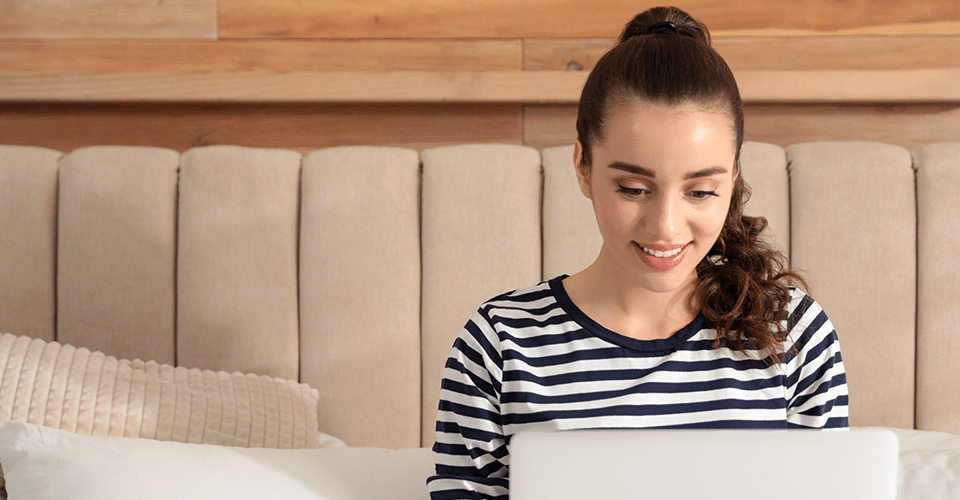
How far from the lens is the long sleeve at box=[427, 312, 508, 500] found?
83 centimetres

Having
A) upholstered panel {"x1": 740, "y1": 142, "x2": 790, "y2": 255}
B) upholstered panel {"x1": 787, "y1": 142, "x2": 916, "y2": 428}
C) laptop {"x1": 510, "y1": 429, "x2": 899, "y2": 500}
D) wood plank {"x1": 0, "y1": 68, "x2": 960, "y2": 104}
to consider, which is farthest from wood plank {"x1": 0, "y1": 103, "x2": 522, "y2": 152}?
laptop {"x1": 510, "y1": 429, "x2": 899, "y2": 500}

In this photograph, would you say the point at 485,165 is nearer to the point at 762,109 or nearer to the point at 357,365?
the point at 357,365

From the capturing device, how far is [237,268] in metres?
1.29

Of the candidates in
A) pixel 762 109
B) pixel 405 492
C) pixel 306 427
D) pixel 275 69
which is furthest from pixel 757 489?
pixel 275 69

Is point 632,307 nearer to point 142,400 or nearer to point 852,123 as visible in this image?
point 142,400

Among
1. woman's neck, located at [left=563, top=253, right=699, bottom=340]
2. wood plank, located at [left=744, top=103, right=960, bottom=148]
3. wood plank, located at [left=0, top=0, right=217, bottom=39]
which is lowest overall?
woman's neck, located at [left=563, top=253, right=699, bottom=340]

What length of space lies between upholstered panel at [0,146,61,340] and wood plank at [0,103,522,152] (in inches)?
8.7

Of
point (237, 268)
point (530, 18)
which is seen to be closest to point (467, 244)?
point (237, 268)

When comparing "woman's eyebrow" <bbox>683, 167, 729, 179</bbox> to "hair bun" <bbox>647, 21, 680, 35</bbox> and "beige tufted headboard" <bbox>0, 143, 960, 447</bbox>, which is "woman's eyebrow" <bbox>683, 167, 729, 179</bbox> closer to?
"hair bun" <bbox>647, 21, 680, 35</bbox>

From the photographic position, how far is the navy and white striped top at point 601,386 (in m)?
0.82

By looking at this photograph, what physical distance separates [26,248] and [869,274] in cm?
148

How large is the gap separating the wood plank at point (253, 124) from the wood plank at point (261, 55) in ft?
0.25

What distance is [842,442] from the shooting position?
0.51 meters

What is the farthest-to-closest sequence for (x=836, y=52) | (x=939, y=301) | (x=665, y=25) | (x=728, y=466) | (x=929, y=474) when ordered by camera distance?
1. (x=836, y=52)
2. (x=939, y=301)
3. (x=929, y=474)
4. (x=665, y=25)
5. (x=728, y=466)
